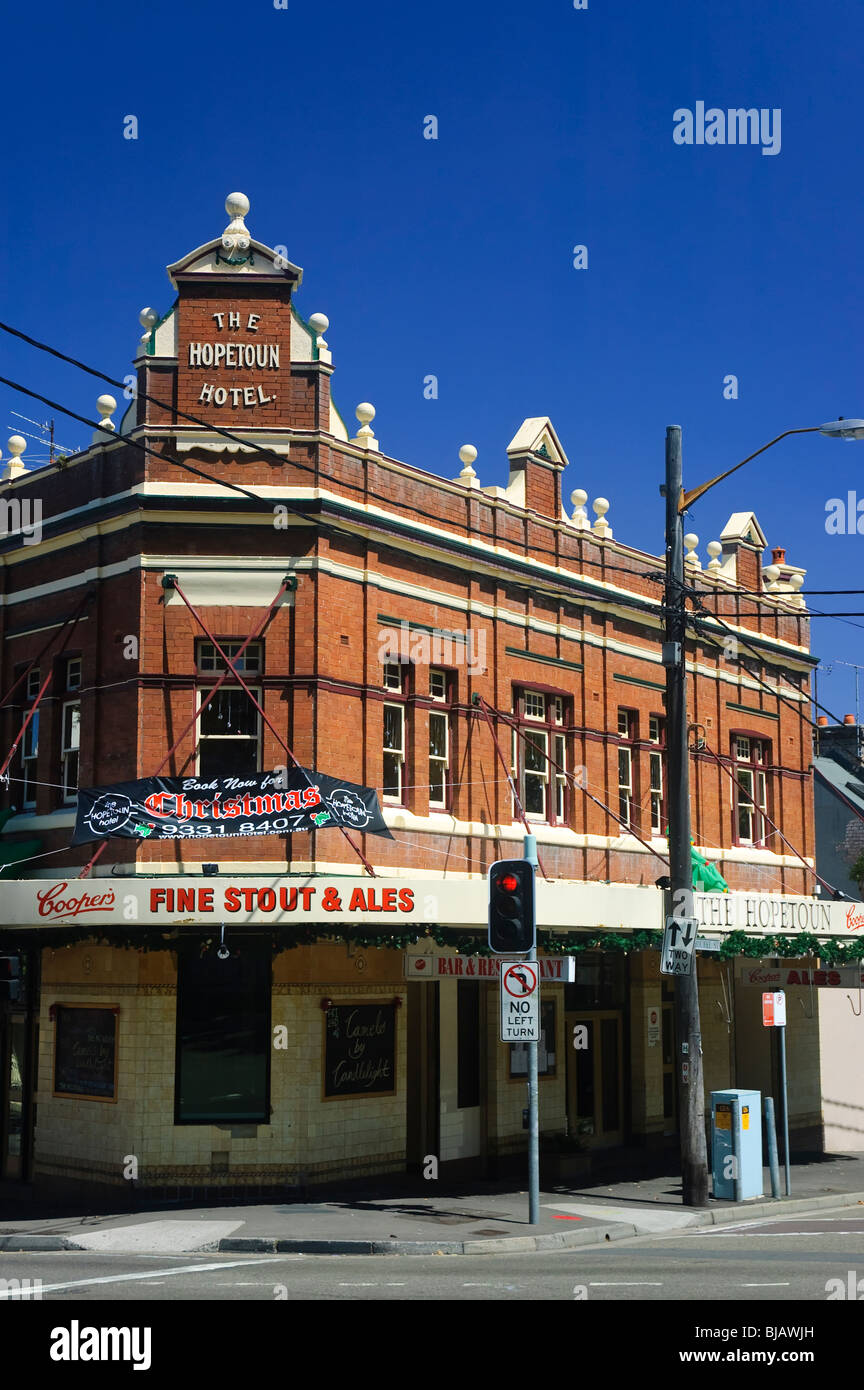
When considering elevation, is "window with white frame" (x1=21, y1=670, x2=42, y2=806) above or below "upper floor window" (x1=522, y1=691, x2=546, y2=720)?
below

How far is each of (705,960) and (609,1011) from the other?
318 centimetres

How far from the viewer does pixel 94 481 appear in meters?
21.6

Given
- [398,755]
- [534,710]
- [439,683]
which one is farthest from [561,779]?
[398,755]

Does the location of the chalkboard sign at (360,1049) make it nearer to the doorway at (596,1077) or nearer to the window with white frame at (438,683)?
the window with white frame at (438,683)

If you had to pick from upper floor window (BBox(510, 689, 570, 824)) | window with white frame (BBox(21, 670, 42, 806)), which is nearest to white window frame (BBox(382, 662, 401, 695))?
upper floor window (BBox(510, 689, 570, 824))

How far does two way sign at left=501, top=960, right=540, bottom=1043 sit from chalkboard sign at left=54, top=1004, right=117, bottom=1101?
543cm

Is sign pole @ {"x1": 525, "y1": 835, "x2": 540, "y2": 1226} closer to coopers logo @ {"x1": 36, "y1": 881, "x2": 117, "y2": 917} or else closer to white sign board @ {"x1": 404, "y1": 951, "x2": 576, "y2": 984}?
white sign board @ {"x1": 404, "y1": 951, "x2": 576, "y2": 984}

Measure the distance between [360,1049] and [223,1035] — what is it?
197 cm

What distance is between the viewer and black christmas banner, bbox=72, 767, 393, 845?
18.6m

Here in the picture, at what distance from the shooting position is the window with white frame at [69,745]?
2153 cm

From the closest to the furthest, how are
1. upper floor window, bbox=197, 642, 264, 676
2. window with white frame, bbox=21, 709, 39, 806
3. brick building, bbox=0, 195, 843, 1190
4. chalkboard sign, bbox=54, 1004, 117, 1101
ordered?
brick building, bbox=0, 195, 843, 1190, chalkboard sign, bbox=54, 1004, 117, 1101, upper floor window, bbox=197, 642, 264, 676, window with white frame, bbox=21, 709, 39, 806

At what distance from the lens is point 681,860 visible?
19719 millimetres

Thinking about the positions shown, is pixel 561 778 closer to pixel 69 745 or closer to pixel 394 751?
pixel 394 751
